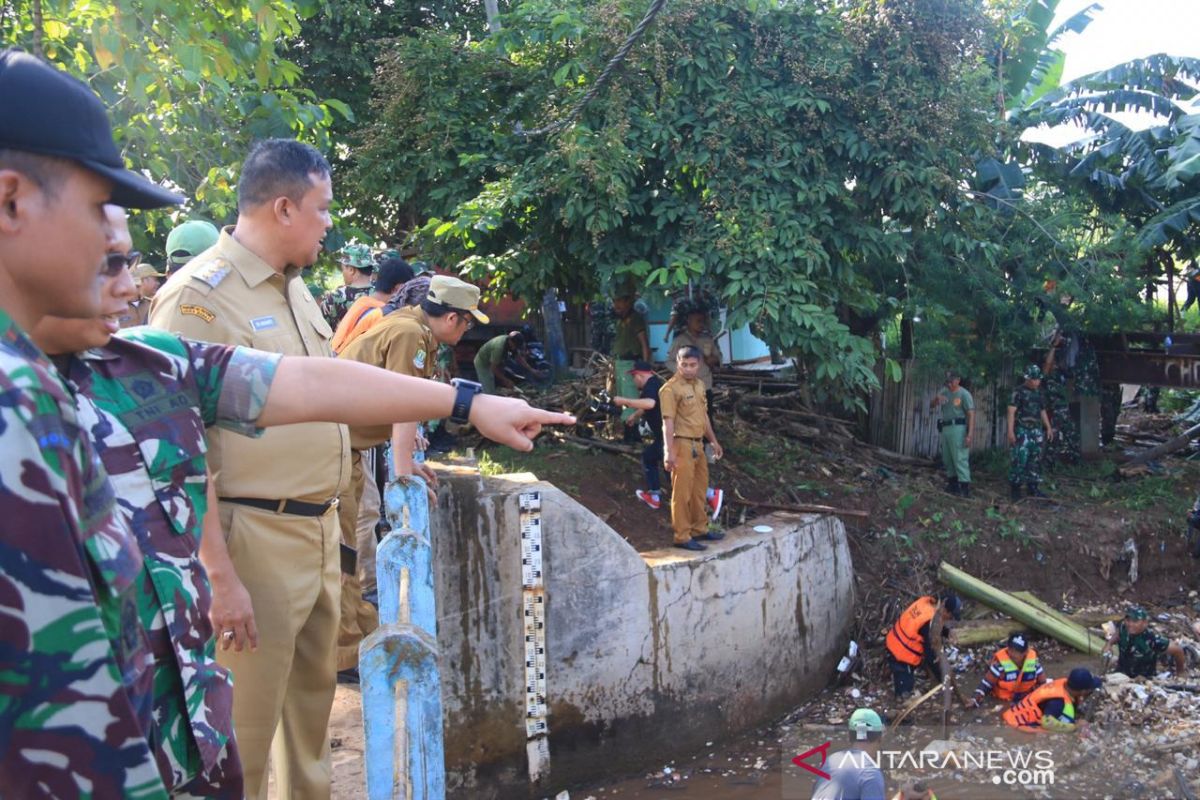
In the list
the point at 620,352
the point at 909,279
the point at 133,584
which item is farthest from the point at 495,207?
the point at 133,584

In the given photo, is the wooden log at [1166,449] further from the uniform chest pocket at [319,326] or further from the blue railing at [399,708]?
the blue railing at [399,708]

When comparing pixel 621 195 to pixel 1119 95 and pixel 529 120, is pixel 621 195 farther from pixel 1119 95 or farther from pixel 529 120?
pixel 1119 95

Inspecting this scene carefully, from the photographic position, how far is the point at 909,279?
9.47 meters

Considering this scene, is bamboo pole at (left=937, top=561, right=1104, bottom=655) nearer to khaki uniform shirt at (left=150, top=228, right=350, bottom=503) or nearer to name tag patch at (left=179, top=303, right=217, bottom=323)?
khaki uniform shirt at (left=150, top=228, right=350, bottom=503)

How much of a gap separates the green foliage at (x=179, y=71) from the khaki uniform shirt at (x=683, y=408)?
123 inches

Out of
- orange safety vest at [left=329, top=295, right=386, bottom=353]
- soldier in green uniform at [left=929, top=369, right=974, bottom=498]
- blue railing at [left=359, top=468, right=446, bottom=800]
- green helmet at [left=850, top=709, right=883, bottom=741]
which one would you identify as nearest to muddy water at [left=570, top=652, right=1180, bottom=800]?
green helmet at [left=850, top=709, right=883, bottom=741]

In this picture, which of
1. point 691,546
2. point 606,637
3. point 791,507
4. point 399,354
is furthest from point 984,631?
point 399,354

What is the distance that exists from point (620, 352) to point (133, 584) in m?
8.36

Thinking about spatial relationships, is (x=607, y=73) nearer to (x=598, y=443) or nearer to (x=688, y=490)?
(x=688, y=490)

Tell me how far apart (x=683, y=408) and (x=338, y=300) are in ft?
9.51

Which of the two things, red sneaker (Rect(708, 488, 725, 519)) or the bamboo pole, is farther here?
the bamboo pole

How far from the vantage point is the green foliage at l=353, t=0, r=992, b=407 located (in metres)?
7.46

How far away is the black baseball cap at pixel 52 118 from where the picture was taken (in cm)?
114

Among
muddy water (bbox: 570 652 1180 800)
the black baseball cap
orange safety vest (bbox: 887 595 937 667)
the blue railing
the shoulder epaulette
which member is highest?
the black baseball cap
